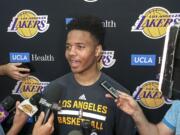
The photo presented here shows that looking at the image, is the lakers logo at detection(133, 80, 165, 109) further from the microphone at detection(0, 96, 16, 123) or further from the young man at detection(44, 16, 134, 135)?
the microphone at detection(0, 96, 16, 123)

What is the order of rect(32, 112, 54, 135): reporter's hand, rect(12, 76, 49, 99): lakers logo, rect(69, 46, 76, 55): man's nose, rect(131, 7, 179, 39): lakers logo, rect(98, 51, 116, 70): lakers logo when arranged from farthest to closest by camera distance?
rect(12, 76, 49, 99): lakers logo < rect(98, 51, 116, 70): lakers logo < rect(131, 7, 179, 39): lakers logo < rect(69, 46, 76, 55): man's nose < rect(32, 112, 54, 135): reporter's hand

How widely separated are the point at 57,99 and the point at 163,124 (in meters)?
0.48

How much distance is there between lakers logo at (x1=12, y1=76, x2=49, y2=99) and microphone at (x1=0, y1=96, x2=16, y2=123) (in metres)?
0.18

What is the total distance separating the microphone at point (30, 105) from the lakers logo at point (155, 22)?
0.66 meters

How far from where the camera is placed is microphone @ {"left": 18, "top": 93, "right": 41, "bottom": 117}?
157 cm

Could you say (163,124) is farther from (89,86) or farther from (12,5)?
(12,5)

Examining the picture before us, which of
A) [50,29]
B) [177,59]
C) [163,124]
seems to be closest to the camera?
[177,59]

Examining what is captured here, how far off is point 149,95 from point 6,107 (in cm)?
81

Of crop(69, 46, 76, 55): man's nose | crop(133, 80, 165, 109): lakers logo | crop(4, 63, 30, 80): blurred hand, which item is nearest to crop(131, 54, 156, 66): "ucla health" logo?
crop(133, 80, 165, 109): lakers logo

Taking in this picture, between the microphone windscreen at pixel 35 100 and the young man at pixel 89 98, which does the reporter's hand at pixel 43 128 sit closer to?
the young man at pixel 89 98

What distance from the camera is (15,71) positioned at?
1963mm

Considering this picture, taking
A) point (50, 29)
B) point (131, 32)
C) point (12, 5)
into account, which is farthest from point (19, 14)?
point (131, 32)

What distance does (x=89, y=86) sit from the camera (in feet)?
4.74

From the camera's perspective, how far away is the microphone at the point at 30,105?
157 cm
